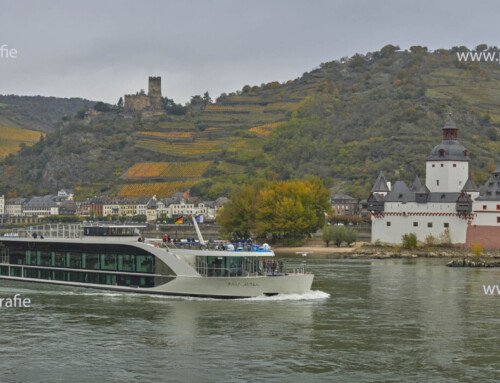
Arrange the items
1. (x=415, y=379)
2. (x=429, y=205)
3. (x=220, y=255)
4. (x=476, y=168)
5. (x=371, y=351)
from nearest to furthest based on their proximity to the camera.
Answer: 1. (x=415, y=379)
2. (x=371, y=351)
3. (x=220, y=255)
4. (x=429, y=205)
5. (x=476, y=168)

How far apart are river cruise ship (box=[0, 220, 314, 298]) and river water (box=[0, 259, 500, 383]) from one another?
2.41ft

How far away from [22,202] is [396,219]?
120943 millimetres

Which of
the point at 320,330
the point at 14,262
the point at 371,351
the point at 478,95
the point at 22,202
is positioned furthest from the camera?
the point at 22,202

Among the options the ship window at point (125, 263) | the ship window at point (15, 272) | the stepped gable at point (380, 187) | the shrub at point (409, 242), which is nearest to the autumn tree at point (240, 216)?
the stepped gable at point (380, 187)

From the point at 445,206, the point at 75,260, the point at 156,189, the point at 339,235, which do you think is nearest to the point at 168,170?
the point at 156,189

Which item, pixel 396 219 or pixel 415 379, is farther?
pixel 396 219

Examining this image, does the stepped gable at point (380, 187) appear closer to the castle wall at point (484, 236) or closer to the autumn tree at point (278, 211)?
the autumn tree at point (278, 211)

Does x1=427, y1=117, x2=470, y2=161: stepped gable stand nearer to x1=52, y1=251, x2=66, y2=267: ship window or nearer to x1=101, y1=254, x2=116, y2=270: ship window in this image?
x1=52, y1=251, x2=66, y2=267: ship window

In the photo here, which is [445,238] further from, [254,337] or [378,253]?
[254,337]

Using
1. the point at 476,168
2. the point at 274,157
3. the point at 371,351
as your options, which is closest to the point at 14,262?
the point at 371,351

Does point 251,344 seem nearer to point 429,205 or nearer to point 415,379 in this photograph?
point 415,379

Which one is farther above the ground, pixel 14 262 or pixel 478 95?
pixel 478 95

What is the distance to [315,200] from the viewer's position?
324ft

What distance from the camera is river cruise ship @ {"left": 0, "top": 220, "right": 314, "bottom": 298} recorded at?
1578 inches
